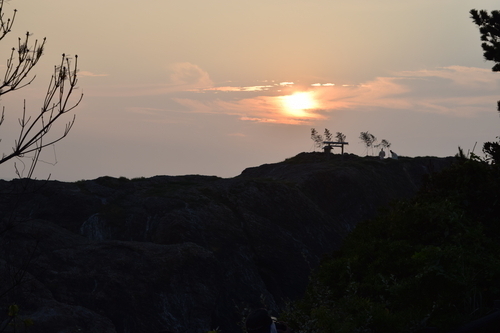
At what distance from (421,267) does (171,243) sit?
24615 mm

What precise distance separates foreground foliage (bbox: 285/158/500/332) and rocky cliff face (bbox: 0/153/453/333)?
3301 millimetres

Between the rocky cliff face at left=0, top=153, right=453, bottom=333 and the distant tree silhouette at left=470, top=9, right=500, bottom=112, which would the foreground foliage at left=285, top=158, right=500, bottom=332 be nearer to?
the rocky cliff face at left=0, top=153, right=453, bottom=333

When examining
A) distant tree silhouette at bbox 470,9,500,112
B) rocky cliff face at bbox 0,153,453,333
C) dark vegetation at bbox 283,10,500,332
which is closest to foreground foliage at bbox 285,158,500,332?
dark vegetation at bbox 283,10,500,332

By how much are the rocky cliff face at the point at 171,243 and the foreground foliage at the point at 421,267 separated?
3.30 metres

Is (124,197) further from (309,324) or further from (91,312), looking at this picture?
(309,324)

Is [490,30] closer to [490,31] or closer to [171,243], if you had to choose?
[490,31]

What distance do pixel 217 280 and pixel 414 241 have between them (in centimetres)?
1850

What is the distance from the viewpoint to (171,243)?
35094 mm

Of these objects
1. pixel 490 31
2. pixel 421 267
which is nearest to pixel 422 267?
pixel 421 267

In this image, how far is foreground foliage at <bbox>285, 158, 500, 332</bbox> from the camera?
35.3 ft

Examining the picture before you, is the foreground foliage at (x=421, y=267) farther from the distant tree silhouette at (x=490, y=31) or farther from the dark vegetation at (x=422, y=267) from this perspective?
the distant tree silhouette at (x=490, y=31)

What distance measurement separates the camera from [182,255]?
3048cm

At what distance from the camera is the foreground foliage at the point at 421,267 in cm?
1075

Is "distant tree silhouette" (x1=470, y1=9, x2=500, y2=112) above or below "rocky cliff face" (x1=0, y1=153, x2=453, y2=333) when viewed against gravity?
above
